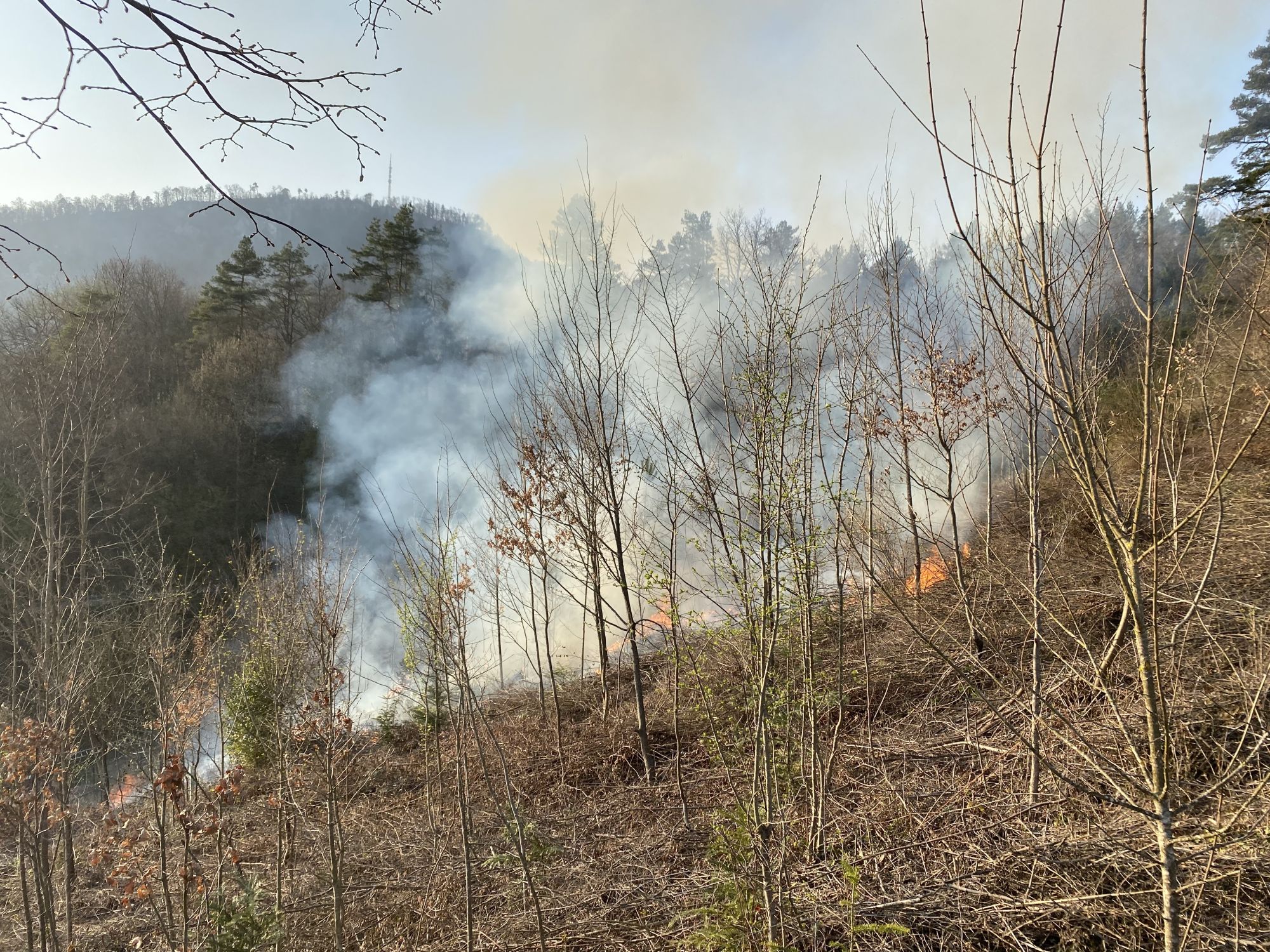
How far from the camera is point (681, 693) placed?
7531 mm

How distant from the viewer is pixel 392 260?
26.9 metres

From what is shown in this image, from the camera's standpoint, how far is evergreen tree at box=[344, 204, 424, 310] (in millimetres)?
26375

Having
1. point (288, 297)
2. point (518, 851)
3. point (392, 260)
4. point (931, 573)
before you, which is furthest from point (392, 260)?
point (518, 851)

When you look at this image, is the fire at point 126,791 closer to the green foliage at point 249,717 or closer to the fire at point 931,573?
the green foliage at point 249,717

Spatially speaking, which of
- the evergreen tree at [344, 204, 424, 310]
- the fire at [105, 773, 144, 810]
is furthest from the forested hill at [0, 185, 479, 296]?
the fire at [105, 773, 144, 810]

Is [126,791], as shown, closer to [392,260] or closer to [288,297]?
[392,260]

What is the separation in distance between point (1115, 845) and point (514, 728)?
7264 millimetres

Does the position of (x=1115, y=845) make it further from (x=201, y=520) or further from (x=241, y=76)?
(x=201, y=520)

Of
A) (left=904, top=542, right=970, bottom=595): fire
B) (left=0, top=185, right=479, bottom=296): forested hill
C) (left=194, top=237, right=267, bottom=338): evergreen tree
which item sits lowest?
(left=904, top=542, right=970, bottom=595): fire

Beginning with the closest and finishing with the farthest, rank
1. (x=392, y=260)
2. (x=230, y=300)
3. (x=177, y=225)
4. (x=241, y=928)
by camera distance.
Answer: (x=241, y=928) → (x=230, y=300) → (x=392, y=260) → (x=177, y=225)

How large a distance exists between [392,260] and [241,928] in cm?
2738

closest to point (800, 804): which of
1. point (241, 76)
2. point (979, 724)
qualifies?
point (979, 724)

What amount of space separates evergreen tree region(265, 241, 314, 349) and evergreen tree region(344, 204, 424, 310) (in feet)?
8.47

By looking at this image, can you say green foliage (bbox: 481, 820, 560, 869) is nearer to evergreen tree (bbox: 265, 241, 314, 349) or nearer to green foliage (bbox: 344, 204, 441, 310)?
green foliage (bbox: 344, 204, 441, 310)
